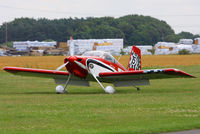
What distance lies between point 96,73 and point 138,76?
5.52 ft

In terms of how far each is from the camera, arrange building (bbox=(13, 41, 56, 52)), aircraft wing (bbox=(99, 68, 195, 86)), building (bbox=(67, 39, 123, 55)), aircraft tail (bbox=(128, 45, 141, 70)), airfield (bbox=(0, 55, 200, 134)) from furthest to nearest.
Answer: building (bbox=(13, 41, 56, 52)) → building (bbox=(67, 39, 123, 55)) → aircraft tail (bbox=(128, 45, 141, 70)) → aircraft wing (bbox=(99, 68, 195, 86)) → airfield (bbox=(0, 55, 200, 134))

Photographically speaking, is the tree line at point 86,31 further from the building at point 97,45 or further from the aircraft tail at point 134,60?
the aircraft tail at point 134,60

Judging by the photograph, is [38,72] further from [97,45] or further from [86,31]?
[86,31]

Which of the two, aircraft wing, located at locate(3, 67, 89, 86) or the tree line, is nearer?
aircraft wing, located at locate(3, 67, 89, 86)

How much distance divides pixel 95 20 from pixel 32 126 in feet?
508

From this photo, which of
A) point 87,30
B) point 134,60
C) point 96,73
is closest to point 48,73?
point 96,73

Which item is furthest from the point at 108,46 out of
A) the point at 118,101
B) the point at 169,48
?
the point at 118,101

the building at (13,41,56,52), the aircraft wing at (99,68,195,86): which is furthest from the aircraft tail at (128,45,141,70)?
the building at (13,41,56,52)

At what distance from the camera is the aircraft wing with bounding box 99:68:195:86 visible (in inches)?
691

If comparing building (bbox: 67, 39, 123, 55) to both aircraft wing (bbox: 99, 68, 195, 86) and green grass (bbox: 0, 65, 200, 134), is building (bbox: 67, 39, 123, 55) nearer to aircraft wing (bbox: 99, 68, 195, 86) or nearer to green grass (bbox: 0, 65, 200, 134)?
aircraft wing (bbox: 99, 68, 195, 86)

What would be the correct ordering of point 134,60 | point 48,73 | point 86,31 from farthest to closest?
point 86,31, point 134,60, point 48,73

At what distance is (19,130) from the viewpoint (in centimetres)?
954

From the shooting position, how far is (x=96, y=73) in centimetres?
1872

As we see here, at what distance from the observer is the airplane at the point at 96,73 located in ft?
59.0
